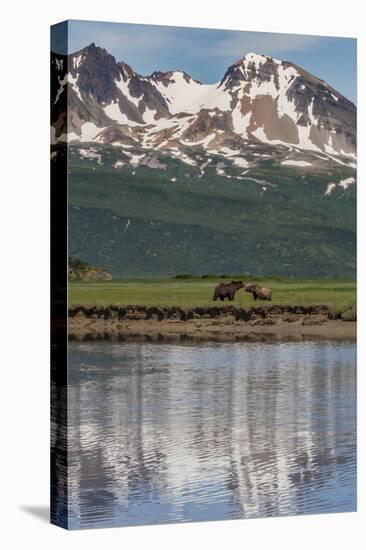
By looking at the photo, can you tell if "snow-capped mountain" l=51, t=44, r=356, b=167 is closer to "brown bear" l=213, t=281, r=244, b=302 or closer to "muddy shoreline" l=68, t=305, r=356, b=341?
"brown bear" l=213, t=281, r=244, b=302

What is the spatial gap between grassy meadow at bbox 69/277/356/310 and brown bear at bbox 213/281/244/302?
5cm

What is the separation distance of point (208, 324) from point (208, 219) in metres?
1.17

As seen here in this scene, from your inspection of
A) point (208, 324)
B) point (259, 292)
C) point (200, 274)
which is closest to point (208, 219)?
point (200, 274)

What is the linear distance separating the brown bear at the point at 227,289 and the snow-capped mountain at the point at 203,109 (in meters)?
1.50

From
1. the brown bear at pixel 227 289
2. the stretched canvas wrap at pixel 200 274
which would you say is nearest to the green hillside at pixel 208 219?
the stretched canvas wrap at pixel 200 274

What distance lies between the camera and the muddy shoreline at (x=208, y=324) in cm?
1931

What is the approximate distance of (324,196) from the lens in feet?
68.7

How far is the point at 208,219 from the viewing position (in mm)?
20203

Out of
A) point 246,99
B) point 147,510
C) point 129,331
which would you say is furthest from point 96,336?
point 246,99

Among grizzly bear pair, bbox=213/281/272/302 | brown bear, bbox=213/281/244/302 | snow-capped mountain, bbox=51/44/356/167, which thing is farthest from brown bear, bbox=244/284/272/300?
snow-capped mountain, bbox=51/44/356/167

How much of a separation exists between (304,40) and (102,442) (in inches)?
207

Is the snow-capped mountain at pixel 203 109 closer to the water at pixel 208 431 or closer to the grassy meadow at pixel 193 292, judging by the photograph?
the grassy meadow at pixel 193 292

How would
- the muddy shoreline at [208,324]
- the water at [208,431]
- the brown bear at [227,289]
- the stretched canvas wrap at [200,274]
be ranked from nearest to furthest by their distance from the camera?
the water at [208,431] → the stretched canvas wrap at [200,274] → the muddy shoreline at [208,324] → the brown bear at [227,289]

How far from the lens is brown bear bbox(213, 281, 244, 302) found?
20.1 metres
